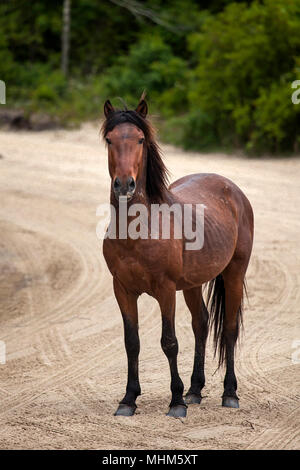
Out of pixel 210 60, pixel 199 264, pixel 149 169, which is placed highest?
pixel 210 60

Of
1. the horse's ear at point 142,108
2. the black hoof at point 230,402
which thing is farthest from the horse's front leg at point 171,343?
the horse's ear at point 142,108

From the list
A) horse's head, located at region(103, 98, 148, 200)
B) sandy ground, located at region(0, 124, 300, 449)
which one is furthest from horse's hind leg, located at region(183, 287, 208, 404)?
horse's head, located at region(103, 98, 148, 200)

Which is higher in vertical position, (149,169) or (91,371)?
(149,169)

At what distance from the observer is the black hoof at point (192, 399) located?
17.5ft

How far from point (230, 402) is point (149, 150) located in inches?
75.9

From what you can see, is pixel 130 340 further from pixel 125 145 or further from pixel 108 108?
→ pixel 108 108

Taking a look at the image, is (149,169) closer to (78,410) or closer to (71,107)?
(78,410)

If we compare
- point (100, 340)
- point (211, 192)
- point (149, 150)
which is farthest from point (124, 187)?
point (100, 340)

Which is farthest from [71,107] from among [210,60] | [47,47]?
[47,47]

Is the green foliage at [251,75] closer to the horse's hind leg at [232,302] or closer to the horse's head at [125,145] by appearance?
the horse's hind leg at [232,302]

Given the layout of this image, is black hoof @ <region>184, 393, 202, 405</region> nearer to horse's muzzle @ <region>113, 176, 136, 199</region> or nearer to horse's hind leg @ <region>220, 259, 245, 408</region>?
horse's hind leg @ <region>220, 259, 245, 408</region>

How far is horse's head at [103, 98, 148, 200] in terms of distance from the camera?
4.41 meters

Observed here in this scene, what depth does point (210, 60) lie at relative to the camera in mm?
16375

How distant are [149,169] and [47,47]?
78.7 ft
